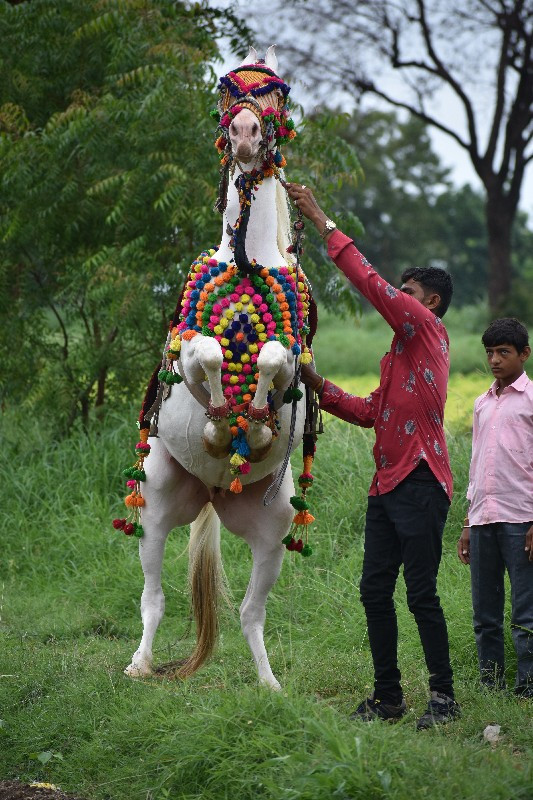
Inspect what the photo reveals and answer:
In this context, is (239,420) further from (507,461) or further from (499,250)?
(499,250)

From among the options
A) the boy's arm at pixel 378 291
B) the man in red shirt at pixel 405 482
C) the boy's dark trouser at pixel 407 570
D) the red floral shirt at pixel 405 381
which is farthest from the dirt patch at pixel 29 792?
the boy's arm at pixel 378 291

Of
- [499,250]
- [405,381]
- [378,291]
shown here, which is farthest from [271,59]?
[499,250]

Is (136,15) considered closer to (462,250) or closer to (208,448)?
(208,448)

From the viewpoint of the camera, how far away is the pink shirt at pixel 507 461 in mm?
4473

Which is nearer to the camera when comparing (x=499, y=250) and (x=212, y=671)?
(x=212, y=671)

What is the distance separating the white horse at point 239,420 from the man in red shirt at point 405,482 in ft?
0.84

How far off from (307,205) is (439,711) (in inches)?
80.9

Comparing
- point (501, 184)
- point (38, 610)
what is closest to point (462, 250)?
point (501, 184)

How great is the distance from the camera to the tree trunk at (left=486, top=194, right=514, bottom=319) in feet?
57.0

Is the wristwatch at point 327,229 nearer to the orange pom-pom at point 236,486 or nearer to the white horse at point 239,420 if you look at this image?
the white horse at point 239,420

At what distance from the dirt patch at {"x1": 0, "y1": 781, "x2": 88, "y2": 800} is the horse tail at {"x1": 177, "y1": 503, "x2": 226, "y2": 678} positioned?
1.26 metres

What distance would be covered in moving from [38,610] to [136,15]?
5012 mm

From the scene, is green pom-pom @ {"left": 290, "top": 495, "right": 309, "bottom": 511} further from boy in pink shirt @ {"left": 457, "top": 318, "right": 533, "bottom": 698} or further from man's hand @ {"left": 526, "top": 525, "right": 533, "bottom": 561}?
man's hand @ {"left": 526, "top": 525, "right": 533, "bottom": 561}

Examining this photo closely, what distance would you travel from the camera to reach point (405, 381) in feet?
13.2
